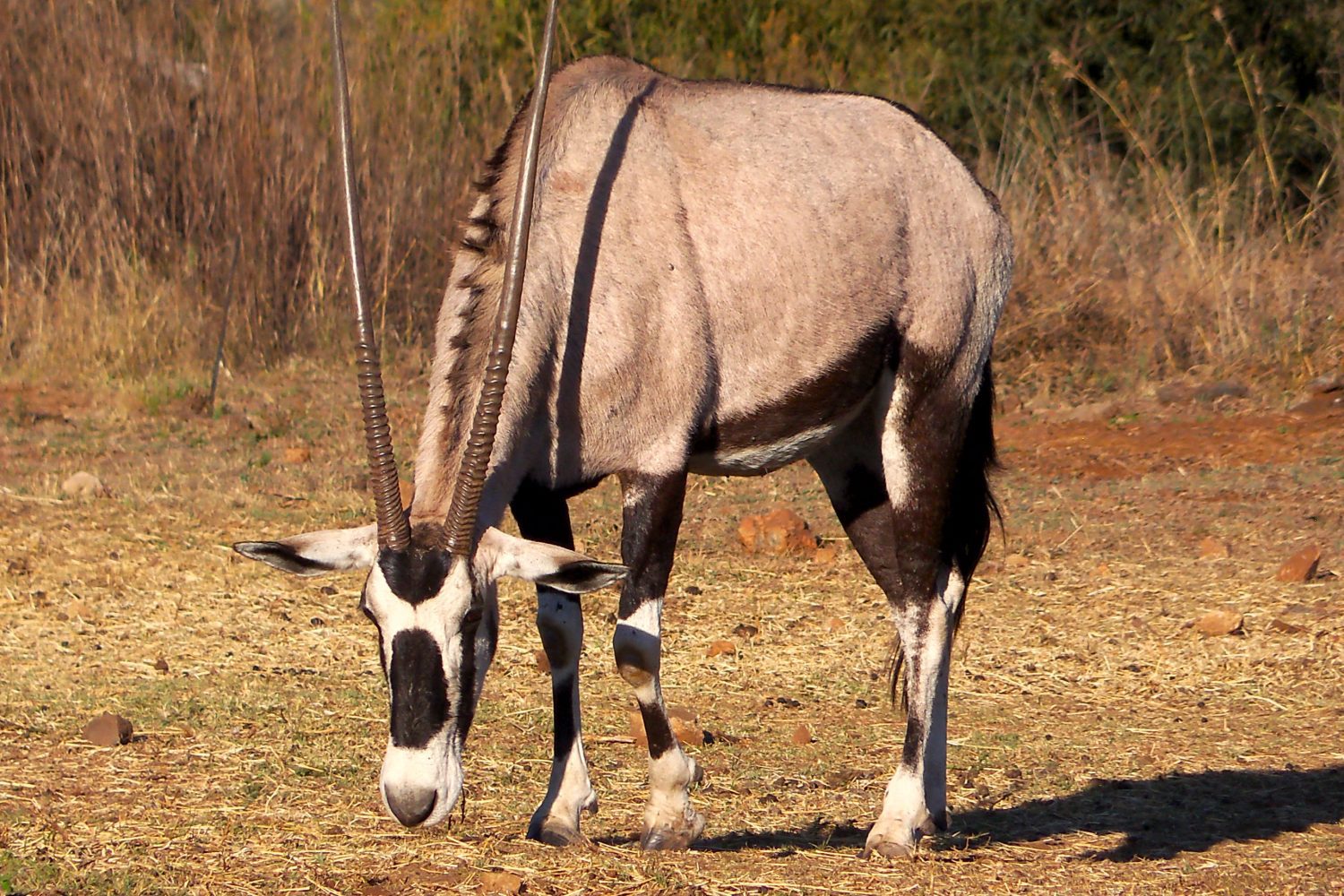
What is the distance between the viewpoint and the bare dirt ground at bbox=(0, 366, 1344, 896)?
459 centimetres

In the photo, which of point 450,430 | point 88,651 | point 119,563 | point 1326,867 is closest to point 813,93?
point 450,430

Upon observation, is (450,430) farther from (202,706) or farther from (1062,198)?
(1062,198)

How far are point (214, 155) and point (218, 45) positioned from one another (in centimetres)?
94

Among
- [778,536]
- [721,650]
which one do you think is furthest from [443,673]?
[778,536]

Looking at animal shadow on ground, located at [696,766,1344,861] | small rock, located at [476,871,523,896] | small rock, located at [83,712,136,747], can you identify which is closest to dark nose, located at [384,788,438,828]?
small rock, located at [476,871,523,896]

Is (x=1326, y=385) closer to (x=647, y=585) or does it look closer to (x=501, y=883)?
(x=647, y=585)

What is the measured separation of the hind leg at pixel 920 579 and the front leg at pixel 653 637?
57 cm

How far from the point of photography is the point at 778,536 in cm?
797

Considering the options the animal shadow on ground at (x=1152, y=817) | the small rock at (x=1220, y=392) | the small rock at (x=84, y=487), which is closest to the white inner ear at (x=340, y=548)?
the animal shadow on ground at (x=1152, y=817)

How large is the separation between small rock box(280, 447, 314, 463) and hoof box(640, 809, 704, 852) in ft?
17.6

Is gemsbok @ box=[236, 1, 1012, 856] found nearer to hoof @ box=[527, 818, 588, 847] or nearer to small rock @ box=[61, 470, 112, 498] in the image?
hoof @ box=[527, 818, 588, 847]

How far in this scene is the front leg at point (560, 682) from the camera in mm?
4629

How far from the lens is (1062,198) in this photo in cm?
1245

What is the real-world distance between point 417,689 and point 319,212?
355 inches
